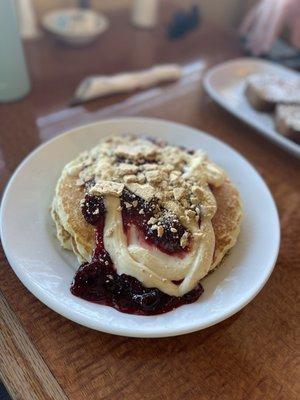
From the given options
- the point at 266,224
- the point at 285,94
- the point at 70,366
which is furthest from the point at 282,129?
the point at 70,366

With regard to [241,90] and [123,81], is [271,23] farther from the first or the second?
[123,81]

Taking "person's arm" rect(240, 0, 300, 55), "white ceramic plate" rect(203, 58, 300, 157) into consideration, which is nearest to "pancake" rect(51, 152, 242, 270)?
"white ceramic plate" rect(203, 58, 300, 157)

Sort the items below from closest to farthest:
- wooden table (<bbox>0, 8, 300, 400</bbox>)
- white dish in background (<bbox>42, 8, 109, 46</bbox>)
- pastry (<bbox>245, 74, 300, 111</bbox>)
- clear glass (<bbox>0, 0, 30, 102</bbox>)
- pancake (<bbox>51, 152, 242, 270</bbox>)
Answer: wooden table (<bbox>0, 8, 300, 400</bbox>) → pancake (<bbox>51, 152, 242, 270</bbox>) → clear glass (<bbox>0, 0, 30, 102</bbox>) → pastry (<bbox>245, 74, 300, 111</bbox>) → white dish in background (<bbox>42, 8, 109, 46</bbox>)

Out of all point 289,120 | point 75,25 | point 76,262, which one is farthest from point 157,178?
point 75,25

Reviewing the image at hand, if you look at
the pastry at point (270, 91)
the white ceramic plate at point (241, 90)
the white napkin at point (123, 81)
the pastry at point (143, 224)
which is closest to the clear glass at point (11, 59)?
the white napkin at point (123, 81)

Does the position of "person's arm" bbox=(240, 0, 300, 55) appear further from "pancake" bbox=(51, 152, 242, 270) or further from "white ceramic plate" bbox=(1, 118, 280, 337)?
"pancake" bbox=(51, 152, 242, 270)

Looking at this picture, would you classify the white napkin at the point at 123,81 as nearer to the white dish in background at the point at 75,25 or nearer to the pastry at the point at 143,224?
the white dish in background at the point at 75,25

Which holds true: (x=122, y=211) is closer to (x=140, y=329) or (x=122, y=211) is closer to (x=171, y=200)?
(x=171, y=200)
